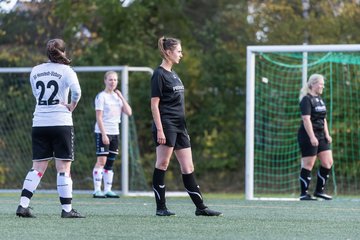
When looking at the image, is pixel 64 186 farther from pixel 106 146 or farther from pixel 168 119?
pixel 106 146

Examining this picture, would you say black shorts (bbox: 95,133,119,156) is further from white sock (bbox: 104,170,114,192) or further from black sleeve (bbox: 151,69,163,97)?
black sleeve (bbox: 151,69,163,97)

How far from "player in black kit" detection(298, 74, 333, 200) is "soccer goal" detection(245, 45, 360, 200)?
8.98 feet

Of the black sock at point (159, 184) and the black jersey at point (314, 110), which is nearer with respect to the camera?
the black sock at point (159, 184)

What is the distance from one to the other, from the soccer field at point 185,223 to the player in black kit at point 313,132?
A: 4.94ft

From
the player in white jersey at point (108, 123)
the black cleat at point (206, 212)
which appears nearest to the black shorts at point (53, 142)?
the black cleat at point (206, 212)

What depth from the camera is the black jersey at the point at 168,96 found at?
10219mm

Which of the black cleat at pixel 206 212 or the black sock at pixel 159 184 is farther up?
the black sock at pixel 159 184

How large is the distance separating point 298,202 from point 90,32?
1289 cm

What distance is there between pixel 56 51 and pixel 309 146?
17.9ft

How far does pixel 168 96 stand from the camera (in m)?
10.3

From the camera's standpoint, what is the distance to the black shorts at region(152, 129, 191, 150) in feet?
33.5

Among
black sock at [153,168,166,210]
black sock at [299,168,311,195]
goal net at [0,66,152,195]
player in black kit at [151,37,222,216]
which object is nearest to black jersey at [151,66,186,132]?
player in black kit at [151,37,222,216]

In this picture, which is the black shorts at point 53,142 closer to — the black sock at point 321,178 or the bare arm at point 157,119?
the bare arm at point 157,119

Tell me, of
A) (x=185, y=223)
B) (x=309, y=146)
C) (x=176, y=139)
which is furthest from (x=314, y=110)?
(x=185, y=223)
